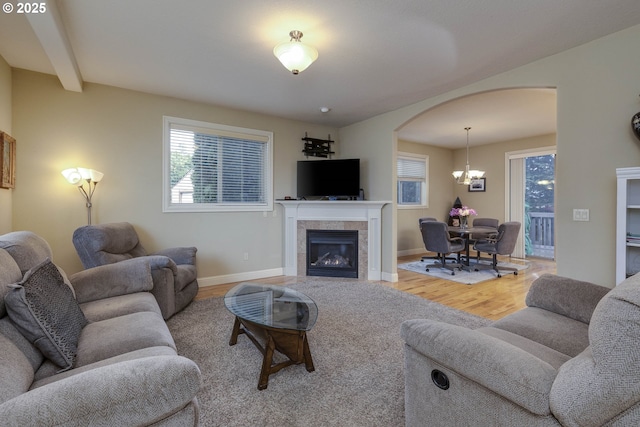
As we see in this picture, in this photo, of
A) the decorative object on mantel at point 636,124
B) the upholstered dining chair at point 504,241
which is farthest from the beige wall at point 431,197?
the decorative object on mantel at point 636,124

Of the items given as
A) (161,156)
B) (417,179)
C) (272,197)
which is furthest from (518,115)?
(161,156)

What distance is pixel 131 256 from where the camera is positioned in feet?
10.4

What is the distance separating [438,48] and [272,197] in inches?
121

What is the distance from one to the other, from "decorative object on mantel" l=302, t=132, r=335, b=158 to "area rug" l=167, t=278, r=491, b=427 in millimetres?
2760

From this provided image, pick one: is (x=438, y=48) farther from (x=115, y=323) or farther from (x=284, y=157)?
(x=115, y=323)

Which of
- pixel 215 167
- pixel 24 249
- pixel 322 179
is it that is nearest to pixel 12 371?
pixel 24 249

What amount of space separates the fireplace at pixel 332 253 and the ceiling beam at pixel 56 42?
3.47 meters

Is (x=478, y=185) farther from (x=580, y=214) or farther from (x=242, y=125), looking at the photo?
(x=242, y=125)

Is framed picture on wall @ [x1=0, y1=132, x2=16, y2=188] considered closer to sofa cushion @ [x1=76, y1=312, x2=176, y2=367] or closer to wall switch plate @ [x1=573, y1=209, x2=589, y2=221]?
sofa cushion @ [x1=76, y1=312, x2=176, y2=367]

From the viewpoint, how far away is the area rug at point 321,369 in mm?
1574

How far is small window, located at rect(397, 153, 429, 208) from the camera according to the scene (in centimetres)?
665

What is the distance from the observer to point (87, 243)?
2701 millimetres

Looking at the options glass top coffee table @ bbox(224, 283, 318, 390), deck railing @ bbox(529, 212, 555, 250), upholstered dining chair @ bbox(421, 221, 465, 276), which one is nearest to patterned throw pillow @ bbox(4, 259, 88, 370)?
glass top coffee table @ bbox(224, 283, 318, 390)

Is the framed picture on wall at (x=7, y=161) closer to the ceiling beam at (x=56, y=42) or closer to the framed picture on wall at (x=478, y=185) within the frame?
the ceiling beam at (x=56, y=42)
